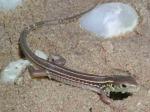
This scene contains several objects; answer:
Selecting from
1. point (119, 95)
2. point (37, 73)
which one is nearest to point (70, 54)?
point (37, 73)

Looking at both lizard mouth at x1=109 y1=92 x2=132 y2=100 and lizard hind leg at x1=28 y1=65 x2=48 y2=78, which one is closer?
lizard mouth at x1=109 y1=92 x2=132 y2=100

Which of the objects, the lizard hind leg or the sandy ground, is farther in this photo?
the lizard hind leg

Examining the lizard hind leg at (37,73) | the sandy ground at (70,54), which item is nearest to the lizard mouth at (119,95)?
the sandy ground at (70,54)

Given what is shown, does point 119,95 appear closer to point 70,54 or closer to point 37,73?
point 70,54

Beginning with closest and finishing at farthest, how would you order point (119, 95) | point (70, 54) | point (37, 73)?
point (119, 95) → point (37, 73) → point (70, 54)

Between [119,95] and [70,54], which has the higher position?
[70,54]

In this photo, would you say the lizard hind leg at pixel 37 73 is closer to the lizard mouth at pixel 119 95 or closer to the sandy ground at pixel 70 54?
the sandy ground at pixel 70 54

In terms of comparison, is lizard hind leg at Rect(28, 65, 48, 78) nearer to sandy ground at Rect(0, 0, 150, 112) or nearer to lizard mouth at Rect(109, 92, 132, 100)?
sandy ground at Rect(0, 0, 150, 112)

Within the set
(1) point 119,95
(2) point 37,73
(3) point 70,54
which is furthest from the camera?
(3) point 70,54

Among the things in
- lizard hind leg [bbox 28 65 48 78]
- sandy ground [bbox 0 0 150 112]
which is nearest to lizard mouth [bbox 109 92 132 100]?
sandy ground [bbox 0 0 150 112]

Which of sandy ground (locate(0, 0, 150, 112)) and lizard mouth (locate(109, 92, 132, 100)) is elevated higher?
sandy ground (locate(0, 0, 150, 112))
